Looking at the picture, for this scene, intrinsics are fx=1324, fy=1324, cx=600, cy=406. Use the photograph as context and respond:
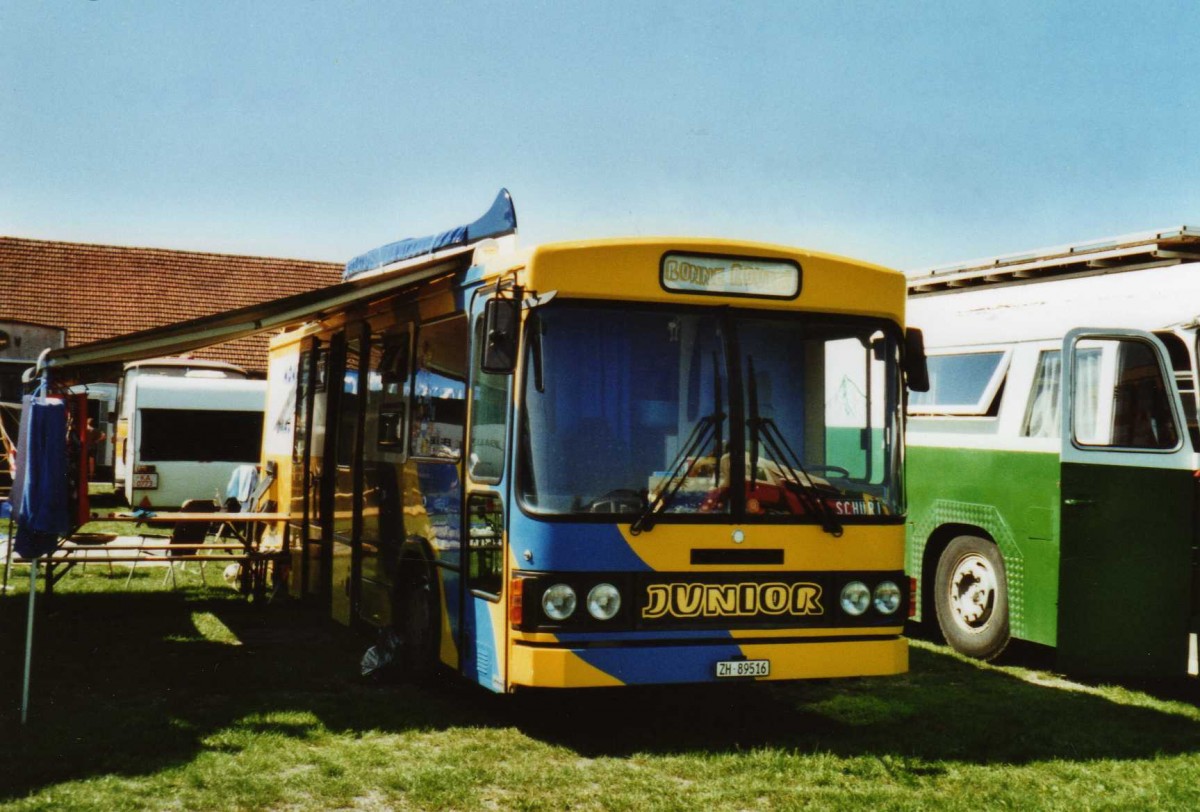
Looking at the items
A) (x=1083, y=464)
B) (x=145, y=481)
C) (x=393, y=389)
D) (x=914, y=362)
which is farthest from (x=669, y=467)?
(x=145, y=481)

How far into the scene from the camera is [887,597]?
24.6 ft

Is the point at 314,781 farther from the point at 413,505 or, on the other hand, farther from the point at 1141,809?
the point at 1141,809

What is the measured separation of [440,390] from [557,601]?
2.05 m

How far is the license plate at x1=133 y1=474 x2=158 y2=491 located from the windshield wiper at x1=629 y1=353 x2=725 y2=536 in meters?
20.1

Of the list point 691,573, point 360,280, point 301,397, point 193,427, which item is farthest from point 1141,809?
point 193,427

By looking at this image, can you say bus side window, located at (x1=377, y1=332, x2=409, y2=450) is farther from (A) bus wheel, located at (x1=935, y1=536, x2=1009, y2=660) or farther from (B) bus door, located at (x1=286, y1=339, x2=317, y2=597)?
(A) bus wheel, located at (x1=935, y1=536, x2=1009, y2=660)

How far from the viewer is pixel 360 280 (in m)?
8.85

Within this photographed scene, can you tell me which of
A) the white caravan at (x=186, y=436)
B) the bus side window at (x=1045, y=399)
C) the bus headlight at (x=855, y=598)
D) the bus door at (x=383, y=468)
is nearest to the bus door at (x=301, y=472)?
the bus door at (x=383, y=468)

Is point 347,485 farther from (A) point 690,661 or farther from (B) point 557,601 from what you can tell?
(A) point 690,661

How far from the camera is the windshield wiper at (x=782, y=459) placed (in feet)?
23.6

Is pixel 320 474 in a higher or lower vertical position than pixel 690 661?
higher

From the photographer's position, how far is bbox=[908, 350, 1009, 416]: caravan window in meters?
10.5

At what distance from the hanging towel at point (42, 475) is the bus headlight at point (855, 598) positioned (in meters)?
4.45

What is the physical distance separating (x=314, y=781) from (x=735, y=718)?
277cm
